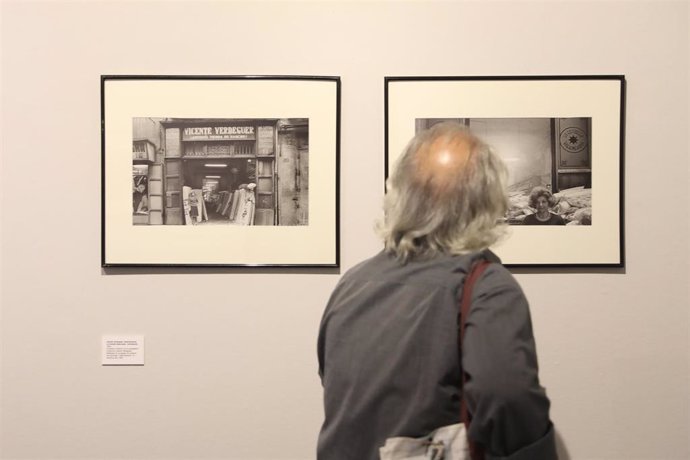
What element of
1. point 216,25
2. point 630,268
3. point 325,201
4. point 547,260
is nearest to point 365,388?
point 325,201

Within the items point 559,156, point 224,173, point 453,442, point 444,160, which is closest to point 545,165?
point 559,156

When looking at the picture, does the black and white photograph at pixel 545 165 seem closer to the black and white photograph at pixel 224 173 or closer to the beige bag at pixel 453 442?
the black and white photograph at pixel 224 173

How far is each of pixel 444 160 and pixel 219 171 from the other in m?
1.07

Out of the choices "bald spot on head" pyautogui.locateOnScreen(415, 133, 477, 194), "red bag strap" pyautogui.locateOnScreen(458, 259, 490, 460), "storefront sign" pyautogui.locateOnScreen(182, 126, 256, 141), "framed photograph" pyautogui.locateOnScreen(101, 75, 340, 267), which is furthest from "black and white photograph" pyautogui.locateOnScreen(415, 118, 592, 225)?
"red bag strap" pyautogui.locateOnScreen(458, 259, 490, 460)

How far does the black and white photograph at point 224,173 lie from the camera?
2.10 metres

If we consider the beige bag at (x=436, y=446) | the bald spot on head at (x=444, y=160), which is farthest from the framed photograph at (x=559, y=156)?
the beige bag at (x=436, y=446)

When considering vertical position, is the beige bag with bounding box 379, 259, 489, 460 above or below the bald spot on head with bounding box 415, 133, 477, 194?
below

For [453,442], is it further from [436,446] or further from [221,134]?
[221,134]

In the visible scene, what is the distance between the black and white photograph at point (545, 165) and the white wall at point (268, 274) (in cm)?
17

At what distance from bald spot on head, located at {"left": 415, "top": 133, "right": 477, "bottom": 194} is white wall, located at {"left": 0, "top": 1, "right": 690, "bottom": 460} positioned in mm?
832

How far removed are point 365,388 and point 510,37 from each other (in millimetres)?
1424

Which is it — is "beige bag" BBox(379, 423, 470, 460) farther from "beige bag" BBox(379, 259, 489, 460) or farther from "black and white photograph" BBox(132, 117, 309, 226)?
"black and white photograph" BBox(132, 117, 309, 226)

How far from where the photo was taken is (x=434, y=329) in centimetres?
117

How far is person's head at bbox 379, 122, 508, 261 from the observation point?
4.03ft
